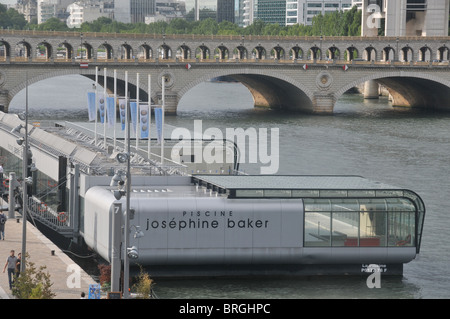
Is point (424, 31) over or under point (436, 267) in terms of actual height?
over

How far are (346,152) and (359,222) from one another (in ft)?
171

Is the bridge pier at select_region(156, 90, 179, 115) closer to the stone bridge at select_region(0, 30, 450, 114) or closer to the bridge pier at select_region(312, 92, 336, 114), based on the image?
the stone bridge at select_region(0, 30, 450, 114)

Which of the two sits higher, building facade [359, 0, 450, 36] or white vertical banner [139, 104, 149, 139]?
building facade [359, 0, 450, 36]

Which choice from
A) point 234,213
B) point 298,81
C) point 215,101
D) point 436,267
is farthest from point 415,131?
point 234,213

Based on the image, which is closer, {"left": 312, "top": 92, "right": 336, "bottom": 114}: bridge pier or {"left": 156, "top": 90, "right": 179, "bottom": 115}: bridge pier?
{"left": 156, "top": 90, "right": 179, "bottom": 115}: bridge pier

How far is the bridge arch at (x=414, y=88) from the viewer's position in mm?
141125

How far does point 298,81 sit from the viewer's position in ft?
454

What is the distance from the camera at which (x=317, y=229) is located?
4575cm

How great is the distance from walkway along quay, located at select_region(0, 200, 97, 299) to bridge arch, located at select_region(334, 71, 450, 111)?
9627 centimetres

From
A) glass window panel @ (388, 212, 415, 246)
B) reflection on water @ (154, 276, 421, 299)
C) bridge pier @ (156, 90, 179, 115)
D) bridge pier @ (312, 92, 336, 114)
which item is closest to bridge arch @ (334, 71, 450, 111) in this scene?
bridge pier @ (312, 92, 336, 114)

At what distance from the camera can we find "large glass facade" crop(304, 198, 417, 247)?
45594 millimetres

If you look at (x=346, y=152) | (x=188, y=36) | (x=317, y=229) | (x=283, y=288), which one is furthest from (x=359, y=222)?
(x=188, y=36)
